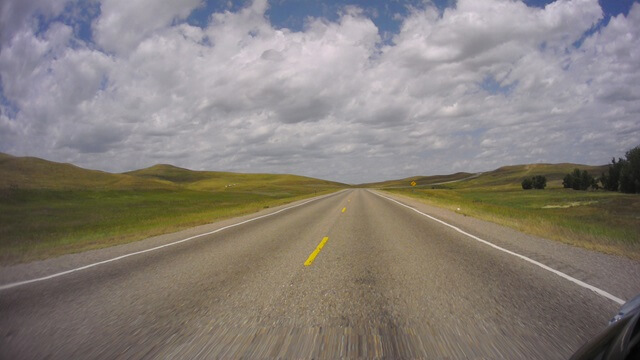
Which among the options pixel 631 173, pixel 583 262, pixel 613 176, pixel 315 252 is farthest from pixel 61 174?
pixel 613 176

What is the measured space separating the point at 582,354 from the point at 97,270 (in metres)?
8.04

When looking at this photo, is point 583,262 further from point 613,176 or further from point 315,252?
point 613,176

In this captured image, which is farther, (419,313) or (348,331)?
(419,313)

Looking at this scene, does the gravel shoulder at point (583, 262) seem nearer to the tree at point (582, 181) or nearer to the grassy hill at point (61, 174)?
the grassy hill at point (61, 174)

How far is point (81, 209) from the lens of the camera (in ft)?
108

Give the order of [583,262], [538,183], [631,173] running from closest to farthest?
[583,262] → [631,173] → [538,183]

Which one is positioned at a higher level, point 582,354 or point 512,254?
point 582,354

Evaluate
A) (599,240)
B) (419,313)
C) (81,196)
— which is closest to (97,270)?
(419,313)

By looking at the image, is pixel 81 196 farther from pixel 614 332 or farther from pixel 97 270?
pixel 614 332

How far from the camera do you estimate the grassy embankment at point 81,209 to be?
43.0 feet

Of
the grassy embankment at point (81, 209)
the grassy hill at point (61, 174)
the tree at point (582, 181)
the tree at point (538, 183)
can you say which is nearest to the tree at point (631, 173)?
the tree at point (582, 181)

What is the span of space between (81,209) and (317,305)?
1384 inches

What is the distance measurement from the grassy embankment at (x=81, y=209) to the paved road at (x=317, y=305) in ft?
17.1

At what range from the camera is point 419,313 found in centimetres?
438
